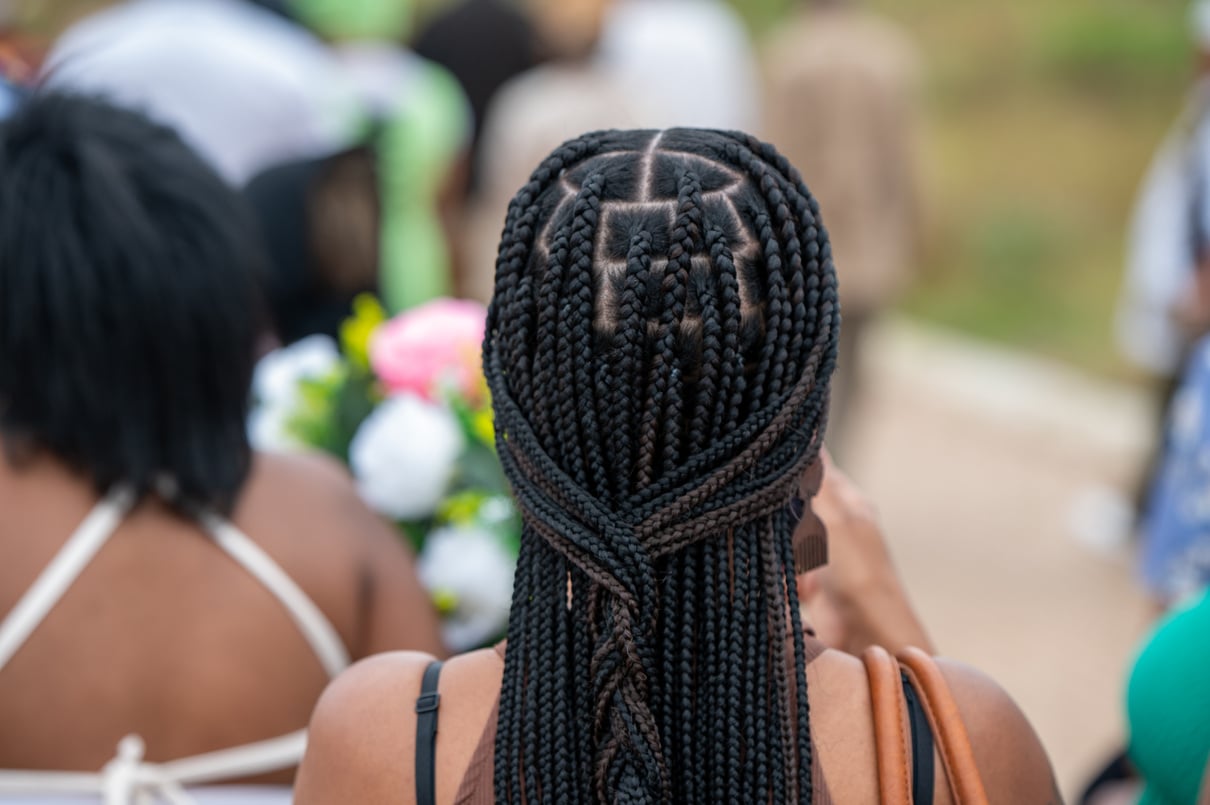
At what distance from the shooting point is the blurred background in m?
5.17

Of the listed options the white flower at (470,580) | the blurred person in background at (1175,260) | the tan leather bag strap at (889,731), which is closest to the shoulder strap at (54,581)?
the white flower at (470,580)

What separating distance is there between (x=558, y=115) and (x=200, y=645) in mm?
3403

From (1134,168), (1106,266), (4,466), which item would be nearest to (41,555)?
(4,466)

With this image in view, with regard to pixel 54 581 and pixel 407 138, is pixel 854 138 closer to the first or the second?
pixel 407 138

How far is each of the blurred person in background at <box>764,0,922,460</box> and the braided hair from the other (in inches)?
180

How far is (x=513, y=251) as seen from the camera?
4.91ft

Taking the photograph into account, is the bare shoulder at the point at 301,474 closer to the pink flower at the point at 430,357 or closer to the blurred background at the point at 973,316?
the pink flower at the point at 430,357

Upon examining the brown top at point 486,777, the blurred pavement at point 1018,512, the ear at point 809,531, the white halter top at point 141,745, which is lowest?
the blurred pavement at point 1018,512

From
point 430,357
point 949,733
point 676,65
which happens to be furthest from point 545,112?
point 949,733

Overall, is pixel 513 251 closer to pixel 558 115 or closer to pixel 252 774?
pixel 252 774

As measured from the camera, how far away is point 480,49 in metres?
6.91

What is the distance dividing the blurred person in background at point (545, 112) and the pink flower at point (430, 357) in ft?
5.71

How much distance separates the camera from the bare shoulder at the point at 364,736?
1.50 m

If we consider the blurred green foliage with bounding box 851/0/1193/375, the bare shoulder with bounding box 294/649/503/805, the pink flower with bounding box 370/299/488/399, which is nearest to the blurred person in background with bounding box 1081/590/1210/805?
the bare shoulder with bounding box 294/649/503/805
